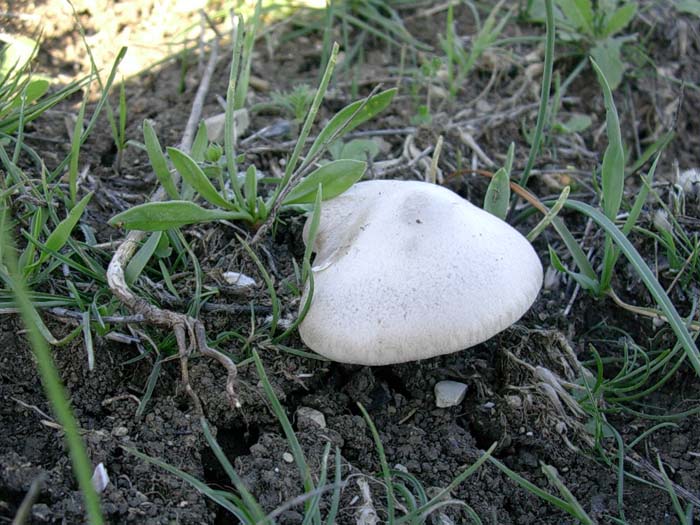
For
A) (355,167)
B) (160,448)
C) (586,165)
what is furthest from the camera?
(586,165)

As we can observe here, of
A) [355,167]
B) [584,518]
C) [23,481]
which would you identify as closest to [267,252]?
[355,167]

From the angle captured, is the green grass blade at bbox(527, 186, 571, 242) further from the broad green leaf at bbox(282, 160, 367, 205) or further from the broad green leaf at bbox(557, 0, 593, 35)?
the broad green leaf at bbox(557, 0, 593, 35)

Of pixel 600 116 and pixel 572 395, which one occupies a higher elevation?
pixel 600 116

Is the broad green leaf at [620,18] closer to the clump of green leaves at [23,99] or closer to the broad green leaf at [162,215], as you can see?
the broad green leaf at [162,215]

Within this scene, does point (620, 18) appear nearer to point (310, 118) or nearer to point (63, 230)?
point (310, 118)

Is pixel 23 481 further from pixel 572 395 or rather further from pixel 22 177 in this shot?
pixel 572 395
